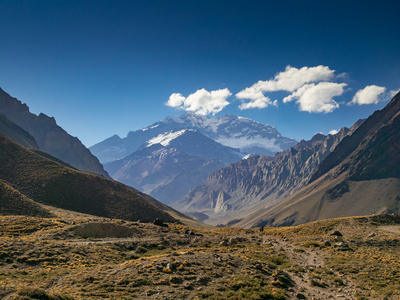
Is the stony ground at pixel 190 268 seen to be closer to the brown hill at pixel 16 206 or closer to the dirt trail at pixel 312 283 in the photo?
the dirt trail at pixel 312 283

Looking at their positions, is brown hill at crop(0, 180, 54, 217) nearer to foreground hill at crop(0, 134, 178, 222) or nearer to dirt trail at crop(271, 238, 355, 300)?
foreground hill at crop(0, 134, 178, 222)

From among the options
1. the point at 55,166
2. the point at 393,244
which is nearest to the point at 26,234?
the point at 393,244

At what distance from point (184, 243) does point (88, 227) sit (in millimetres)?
18222

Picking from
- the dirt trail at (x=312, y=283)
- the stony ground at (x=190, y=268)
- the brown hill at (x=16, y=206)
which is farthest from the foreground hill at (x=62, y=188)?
the dirt trail at (x=312, y=283)

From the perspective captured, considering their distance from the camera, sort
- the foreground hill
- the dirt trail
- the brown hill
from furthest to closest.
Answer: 1. the foreground hill
2. the brown hill
3. the dirt trail

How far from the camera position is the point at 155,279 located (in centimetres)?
2469

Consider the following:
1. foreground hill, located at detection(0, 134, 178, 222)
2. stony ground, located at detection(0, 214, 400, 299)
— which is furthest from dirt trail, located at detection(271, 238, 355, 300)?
foreground hill, located at detection(0, 134, 178, 222)

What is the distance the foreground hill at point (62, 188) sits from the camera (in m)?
88.2

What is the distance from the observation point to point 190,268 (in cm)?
2695

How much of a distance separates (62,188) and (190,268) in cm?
8235

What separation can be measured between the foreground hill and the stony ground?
44335 mm

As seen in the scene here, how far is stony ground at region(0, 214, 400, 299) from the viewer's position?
22703 millimetres

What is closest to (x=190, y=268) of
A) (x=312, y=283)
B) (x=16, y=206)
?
(x=312, y=283)

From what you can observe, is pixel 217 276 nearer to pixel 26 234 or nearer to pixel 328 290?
pixel 328 290
